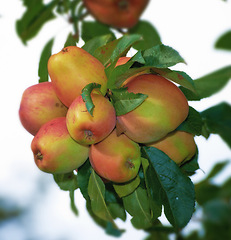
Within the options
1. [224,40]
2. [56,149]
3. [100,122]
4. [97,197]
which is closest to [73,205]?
[97,197]

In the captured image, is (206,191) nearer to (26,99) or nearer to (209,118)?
(209,118)

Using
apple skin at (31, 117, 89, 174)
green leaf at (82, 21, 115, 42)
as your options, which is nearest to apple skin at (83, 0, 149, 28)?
green leaf at (82, 21, 115, 42)

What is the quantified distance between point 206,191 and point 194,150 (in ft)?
2.18

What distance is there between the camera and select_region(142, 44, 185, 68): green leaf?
2.81 ft

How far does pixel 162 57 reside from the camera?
875mm

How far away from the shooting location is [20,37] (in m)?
1.31

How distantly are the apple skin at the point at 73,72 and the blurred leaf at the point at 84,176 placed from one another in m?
0.21

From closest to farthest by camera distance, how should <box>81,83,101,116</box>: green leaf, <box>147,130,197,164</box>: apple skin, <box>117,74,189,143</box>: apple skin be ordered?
<box>81,83,101,116</box>: green leaf
<box>117,74,189,143</box>: apple skin
<box>147,130,197,164</box>: apple skin

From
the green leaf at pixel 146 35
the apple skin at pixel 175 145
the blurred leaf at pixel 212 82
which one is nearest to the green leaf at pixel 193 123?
the apple skin at pixel 175 145

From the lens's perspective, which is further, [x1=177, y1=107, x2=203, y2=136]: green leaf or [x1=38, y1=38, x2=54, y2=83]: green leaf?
[x1=38, y1=38, x2=54, y2=83]: green leaf

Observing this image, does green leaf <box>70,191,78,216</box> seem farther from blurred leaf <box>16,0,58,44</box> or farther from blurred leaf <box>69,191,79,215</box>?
blurred leaf <box>16,0,58,44</box>

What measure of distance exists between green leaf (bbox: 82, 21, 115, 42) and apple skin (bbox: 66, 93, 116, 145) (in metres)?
0.41

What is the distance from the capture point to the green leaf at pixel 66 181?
1163 mm

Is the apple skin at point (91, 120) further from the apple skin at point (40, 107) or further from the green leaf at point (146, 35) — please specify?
the green leaf at point (146, 35)
